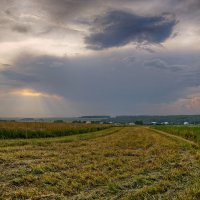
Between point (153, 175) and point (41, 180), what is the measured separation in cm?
483

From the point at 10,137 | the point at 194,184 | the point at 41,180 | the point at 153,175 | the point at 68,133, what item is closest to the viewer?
the point at 194,184

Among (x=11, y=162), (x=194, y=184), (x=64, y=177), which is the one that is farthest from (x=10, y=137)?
(x=194, y=184)

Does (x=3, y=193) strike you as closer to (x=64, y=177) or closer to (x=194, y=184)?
(x=64, y=177)

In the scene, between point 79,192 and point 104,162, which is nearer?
point 79,192

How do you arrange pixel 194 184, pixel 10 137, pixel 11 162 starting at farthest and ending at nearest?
pixel 10 137 → pixel 11 162 → pixel 194 184

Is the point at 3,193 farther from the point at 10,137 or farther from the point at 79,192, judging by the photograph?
the point at 10,137

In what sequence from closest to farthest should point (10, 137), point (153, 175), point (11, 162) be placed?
point (153, 175) → point (11, 162) → point (10, 137)

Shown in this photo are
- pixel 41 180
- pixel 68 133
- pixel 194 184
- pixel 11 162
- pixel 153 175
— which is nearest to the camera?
pixel 194 184

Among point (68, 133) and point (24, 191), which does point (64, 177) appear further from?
point (68, 133)

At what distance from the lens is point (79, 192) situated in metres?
12.2

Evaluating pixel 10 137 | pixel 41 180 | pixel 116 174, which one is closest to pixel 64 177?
pixel 41 180

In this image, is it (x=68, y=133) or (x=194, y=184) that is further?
(x=68, y=133)

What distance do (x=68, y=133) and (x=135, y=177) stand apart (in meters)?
42.6

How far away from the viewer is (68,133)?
2227 inches
